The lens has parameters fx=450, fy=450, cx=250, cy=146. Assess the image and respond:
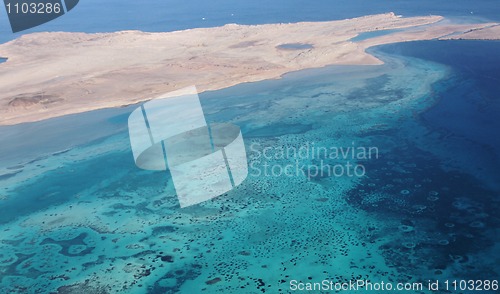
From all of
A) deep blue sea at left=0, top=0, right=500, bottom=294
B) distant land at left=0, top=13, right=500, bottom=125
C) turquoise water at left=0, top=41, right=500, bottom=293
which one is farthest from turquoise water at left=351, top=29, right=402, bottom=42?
turquoise water at left=0, top=41, right=500, bottom=293

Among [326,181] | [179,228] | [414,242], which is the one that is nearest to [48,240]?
[179,228]

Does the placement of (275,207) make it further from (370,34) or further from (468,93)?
(370,34)

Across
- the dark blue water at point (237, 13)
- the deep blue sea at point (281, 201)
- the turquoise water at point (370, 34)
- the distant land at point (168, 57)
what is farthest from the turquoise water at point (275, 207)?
the dark blue water at point (237, 13)

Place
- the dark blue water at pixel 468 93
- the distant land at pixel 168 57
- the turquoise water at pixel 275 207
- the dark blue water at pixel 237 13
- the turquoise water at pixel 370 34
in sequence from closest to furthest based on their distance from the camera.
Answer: the turquoise water at pixel 275 207 < the dark blue water at pixel 468 93 < the distant land at pixel 168 57 < the turquoise water at pixel 370 34 < the dark blue water at pixel 237 13

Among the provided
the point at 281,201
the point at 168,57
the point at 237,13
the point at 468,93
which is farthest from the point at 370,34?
the point at 281,201

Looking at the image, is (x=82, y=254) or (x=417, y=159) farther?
(x=417, y=159)

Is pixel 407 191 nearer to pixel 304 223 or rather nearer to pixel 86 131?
pixel 304 223

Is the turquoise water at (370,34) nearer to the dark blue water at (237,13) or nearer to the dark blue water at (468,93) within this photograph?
the dark blue water at (468,93)
